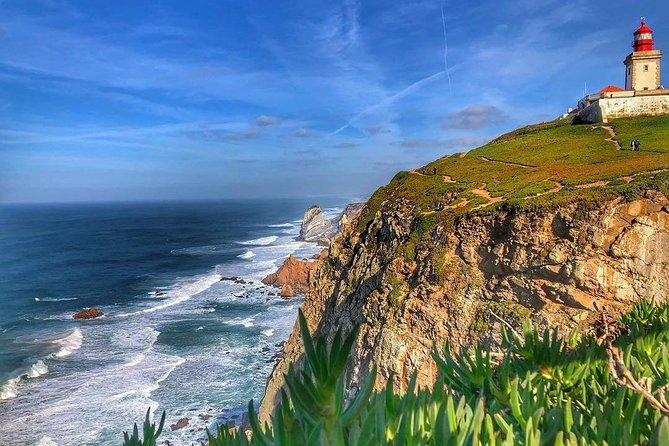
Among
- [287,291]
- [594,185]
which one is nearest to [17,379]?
[287,291]

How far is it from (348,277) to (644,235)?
1212 centimetres

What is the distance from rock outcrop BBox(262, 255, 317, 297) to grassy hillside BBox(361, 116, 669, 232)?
21.4 metres

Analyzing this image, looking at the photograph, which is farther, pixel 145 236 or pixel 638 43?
pixel 145 236

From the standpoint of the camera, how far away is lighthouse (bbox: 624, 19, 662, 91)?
39.9 metres

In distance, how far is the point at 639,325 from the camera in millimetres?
5645

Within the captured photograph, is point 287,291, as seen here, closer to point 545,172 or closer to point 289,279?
point 289,279

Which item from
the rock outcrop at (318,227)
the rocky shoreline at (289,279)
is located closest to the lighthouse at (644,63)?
the rocky shoreline at (289,279)

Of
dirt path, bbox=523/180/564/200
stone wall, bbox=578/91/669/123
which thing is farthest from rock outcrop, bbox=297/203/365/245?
dirt path, bbox=523/180/564/200

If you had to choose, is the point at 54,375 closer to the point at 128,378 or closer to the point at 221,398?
the point at 128,378

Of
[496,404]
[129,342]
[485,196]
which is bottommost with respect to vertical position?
[129,342]

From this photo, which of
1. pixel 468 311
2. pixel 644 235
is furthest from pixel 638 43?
pixel 468 311

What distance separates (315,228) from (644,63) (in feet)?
200

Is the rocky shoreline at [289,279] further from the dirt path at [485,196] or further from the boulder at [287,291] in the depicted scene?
the dirt path at [485,196]

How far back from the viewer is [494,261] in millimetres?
17109
